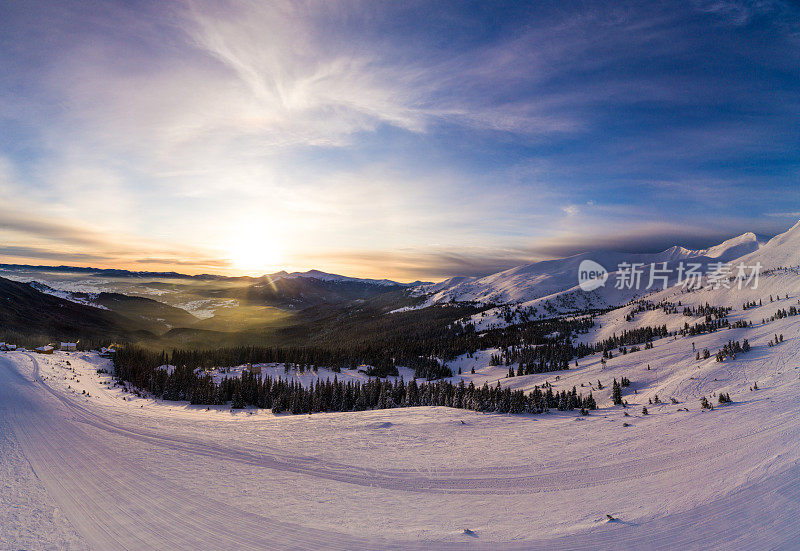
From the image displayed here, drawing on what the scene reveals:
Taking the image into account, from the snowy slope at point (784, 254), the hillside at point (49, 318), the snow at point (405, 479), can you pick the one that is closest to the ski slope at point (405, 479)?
the snow at point (405, 479)

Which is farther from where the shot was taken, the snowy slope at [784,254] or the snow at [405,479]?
the snowy slope at [784,254]

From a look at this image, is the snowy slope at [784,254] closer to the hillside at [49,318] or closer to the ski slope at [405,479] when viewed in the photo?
the ski slope at [405,479]

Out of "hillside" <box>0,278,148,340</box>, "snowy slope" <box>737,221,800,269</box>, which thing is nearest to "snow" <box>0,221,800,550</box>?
"hillside" <box>0,278,148,340</box>

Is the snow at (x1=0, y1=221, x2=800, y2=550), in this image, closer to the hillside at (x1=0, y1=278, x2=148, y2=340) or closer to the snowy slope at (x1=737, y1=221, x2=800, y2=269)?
the hillside at (x1=0, y1=278, x2=148, y2=340)

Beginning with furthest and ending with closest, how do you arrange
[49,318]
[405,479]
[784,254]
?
[784,254] → [49,318] → [405,479]

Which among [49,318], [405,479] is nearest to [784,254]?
[405,479]

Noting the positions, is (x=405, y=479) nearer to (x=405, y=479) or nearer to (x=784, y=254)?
(x=405, y=479)

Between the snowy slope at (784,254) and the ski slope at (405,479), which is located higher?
the snowy slope at (784,254)

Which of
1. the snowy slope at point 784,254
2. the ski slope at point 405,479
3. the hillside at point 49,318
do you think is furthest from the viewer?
the snowy slope at point 784,254

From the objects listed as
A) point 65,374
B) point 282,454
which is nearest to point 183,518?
point 282,454
